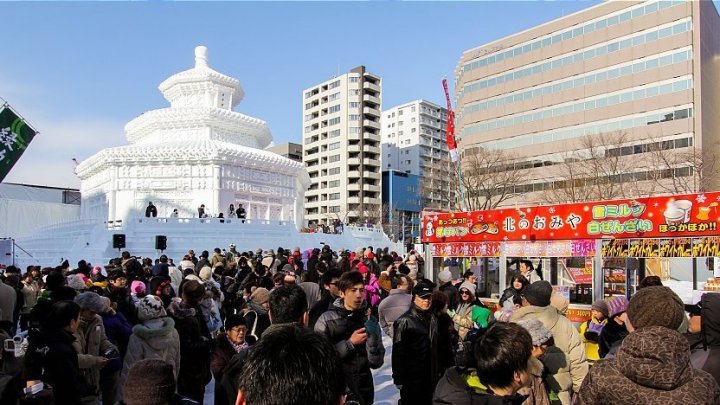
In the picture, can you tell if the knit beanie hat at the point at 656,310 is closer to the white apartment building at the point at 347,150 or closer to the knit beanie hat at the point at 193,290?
the knit beanie hat at the point at 193,290

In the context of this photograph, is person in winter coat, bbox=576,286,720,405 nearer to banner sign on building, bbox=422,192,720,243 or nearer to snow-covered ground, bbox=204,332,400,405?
snow-covered ground, bbox=204,332,400,405

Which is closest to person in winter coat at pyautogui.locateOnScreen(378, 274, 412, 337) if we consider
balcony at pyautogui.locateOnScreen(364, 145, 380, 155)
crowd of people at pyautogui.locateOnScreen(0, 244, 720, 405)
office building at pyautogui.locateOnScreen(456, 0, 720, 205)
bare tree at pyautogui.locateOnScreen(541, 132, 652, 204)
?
crowd of people at pyautogui.locateOnScreen(0, 244, 720, 405)

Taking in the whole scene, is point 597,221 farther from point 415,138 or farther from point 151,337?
point 415,138

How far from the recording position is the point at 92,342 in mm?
4609

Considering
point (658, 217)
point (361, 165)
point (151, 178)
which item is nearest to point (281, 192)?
point (151, 178)

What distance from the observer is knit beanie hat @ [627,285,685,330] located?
2930mm

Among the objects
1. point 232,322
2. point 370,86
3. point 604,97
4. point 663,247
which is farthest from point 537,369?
point 370,86

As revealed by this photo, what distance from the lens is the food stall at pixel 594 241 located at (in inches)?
346

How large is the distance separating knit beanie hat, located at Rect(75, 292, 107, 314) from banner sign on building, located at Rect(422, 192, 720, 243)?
812 cm

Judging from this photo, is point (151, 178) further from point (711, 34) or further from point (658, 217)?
point (711, 34)

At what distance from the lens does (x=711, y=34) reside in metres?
43.8

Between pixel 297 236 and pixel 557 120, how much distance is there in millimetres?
29917

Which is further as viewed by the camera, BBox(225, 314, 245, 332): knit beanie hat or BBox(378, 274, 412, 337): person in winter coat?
BBox(378, 274, 412, 337): person in winter coat

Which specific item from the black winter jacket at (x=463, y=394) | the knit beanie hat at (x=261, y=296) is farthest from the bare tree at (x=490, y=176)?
the black winter jacket at (x=463, y=394)
